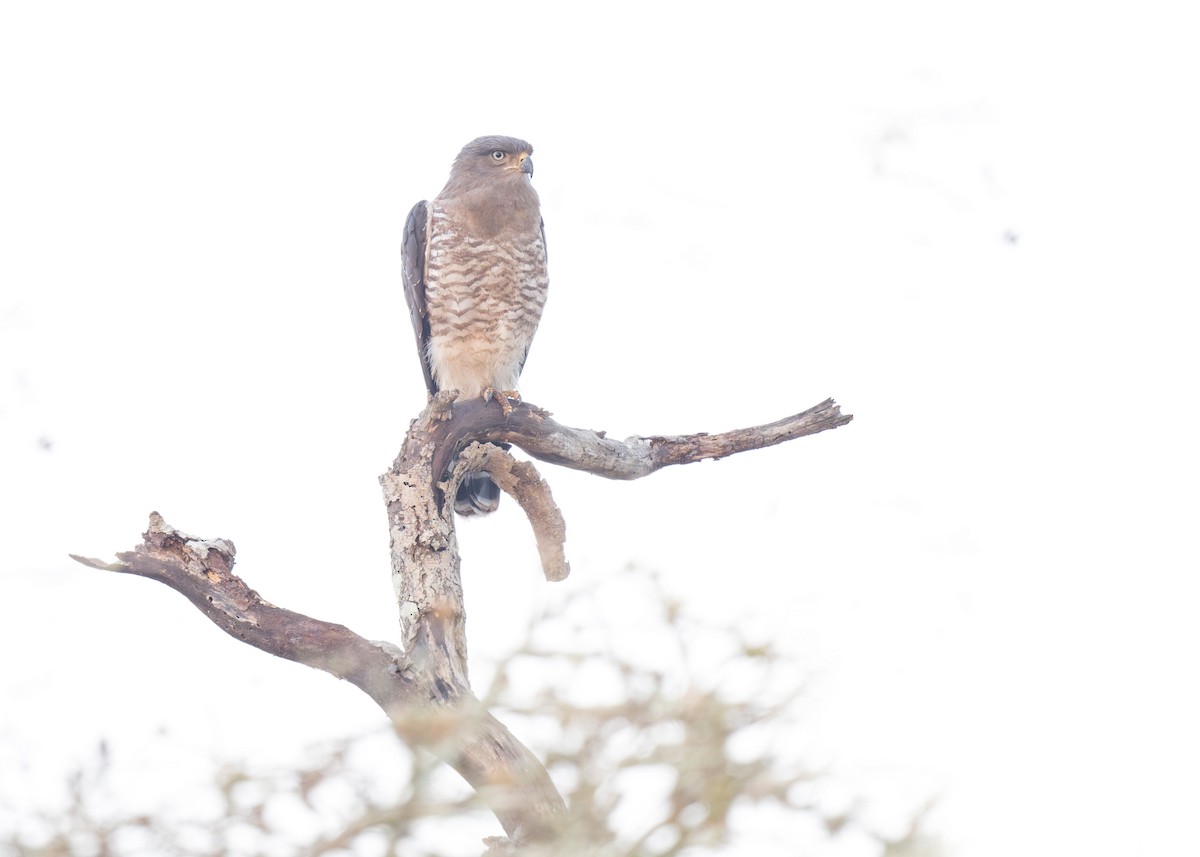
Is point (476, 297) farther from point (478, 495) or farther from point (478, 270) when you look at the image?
point (478, 495)

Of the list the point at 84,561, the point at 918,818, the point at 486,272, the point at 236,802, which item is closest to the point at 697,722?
the point at 918,818

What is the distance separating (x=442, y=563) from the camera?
4832 millimetres

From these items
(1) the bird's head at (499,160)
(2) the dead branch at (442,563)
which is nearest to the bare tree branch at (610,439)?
(2) the dead branch at (442,563)

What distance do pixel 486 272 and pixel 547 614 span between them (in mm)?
4699

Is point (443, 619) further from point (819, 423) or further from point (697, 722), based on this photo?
point (697, 722)

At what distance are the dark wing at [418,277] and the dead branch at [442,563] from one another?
5.67 feet

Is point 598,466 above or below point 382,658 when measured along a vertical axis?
above

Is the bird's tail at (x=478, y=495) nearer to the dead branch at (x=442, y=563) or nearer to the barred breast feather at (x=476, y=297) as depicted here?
the dead branch at (x=442, y=563)

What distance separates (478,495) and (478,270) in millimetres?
1385

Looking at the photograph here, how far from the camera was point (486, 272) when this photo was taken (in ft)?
22.5

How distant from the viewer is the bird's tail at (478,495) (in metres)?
5.99

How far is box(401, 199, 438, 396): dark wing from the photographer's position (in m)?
7.00

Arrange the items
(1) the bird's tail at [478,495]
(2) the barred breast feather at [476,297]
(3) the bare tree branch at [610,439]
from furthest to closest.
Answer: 1. (2) the barred breast feather at [476,297]
2. (1) the bird's tail at [478,495]
3. (3) the bare tree branch at [610,439]

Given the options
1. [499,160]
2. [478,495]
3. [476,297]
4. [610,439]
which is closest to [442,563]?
[610,439]
